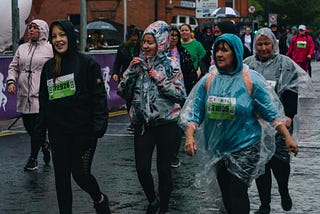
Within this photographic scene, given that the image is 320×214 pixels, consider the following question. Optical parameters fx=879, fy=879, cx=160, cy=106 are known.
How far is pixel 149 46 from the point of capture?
7664 millimetres

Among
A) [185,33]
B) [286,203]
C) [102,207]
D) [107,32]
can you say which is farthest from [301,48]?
[102,207]

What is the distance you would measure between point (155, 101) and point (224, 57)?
1.52 m

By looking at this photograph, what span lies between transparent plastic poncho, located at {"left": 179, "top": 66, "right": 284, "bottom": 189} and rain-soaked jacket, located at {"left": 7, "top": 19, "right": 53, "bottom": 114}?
4221 millimetres

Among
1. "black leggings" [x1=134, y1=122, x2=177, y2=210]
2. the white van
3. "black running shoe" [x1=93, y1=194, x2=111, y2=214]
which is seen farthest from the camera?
the white van

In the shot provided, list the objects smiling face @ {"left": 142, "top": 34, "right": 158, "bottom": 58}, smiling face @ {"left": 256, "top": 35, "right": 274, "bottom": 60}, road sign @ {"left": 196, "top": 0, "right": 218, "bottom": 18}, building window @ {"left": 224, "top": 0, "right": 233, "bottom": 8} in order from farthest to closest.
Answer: building window @ {"left": 224, "top": 0, "right": 233, "bottom": 8} → road sign @ {"left": 196, "top": 0, "right": 218, "bottom": 18} → smiling face @ {"left": 256, "top": 35, "right": 274, "bottom": 60} → smiling face @ {"left": 142, "top": 34, "right": 158, "bottom": 58}

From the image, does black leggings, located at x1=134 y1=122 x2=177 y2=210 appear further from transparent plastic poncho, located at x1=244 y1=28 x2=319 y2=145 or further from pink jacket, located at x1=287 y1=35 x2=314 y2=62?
pink jacket, located at x1=287 y1=35 x2=314 y2=62

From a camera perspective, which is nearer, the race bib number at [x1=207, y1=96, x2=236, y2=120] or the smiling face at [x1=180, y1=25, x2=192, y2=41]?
the race bib number at [x1=207, y1=96, x2=236, y2=120]

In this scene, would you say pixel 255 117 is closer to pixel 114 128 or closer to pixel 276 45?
pixel 276 45

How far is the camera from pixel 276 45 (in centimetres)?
811

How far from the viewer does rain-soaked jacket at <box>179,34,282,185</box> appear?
6344 mm

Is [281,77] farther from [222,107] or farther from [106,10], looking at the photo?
[106,10]

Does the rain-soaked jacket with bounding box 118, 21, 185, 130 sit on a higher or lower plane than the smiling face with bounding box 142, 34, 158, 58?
lower

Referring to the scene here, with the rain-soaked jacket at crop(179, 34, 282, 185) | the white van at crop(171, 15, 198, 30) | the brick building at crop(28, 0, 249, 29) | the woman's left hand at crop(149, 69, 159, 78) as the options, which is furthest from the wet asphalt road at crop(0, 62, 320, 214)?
the white van at crop(171, 15, 198, 30)

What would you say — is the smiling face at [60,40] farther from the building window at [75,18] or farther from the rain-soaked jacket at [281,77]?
the building window at [75,18]
